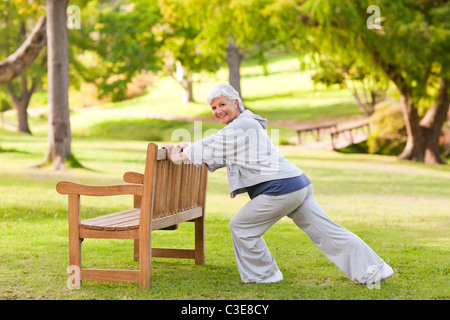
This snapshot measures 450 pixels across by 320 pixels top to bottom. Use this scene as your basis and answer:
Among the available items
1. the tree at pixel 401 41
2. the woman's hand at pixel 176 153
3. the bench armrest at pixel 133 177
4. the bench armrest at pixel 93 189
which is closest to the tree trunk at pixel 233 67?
the tree at pixel 401 41

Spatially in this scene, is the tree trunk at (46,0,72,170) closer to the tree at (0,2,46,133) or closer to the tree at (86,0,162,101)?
the tree at (86,0,162,101)

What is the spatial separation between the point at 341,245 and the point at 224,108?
156 centimetres

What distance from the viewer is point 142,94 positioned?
59562 millimetres

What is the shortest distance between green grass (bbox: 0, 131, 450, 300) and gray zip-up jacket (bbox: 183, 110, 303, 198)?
0.97 meters

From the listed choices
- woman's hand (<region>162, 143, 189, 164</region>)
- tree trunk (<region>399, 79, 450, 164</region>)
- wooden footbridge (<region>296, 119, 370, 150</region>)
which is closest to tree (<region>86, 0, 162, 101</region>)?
wooden footbridge (<region>296, 119, 370, 150</region>)

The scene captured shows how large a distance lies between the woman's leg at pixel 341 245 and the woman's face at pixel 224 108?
0.91m

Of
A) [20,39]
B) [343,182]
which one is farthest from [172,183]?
[20,39]

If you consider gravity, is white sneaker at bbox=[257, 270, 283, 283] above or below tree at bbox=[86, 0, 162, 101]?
below

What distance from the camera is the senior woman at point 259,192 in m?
5.72

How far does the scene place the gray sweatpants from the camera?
228 inches

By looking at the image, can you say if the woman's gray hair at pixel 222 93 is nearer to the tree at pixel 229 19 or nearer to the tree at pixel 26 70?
the tree at pixel 229 19

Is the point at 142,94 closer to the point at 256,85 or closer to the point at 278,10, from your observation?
the point at 256,85

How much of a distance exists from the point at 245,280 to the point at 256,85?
166 feet
